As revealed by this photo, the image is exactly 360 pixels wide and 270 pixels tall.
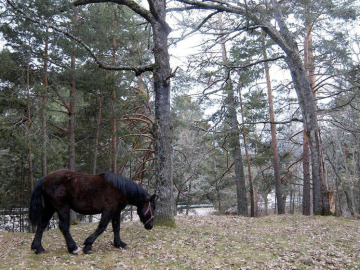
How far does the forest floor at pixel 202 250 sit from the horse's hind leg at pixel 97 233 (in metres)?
0.21

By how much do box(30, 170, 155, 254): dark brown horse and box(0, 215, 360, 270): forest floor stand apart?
0.37m

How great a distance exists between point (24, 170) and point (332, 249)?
1495cm

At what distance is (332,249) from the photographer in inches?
273

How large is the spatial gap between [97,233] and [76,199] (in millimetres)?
772

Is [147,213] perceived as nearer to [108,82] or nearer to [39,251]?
[39,251]

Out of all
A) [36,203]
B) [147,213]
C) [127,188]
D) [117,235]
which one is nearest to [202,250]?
[147,213]

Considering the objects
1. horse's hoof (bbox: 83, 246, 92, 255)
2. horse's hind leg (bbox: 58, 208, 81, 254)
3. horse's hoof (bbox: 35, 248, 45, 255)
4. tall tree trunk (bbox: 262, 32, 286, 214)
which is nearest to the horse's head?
horse's hoof (bbox: 83, 246, 92, 255)

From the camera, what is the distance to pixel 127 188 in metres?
6.44

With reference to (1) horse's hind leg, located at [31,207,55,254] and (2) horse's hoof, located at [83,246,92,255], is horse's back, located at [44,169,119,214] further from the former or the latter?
(2) horse's hoof, located at [83,246,92,255]

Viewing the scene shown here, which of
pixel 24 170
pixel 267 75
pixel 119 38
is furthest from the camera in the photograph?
pixel 267 75

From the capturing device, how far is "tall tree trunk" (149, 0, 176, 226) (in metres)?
8.49

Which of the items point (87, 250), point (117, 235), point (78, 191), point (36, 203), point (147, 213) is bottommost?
point (87, 250)

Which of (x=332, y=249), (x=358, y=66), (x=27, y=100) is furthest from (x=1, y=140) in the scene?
(x=358, y=66)

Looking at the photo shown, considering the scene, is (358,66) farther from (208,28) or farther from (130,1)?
(130,1)
